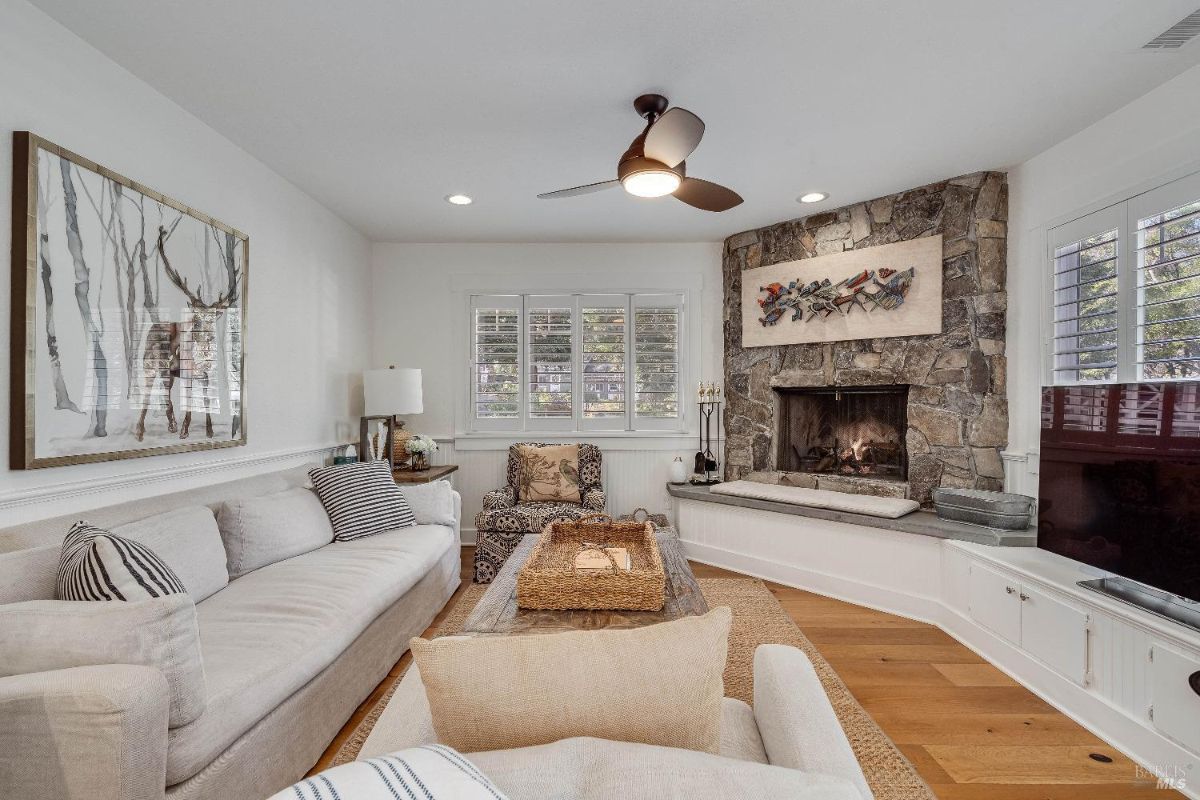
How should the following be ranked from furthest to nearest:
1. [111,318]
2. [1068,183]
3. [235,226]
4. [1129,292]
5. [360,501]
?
[360,501] → [235,226] → [1068,183] → [1129,292] → [111,318]

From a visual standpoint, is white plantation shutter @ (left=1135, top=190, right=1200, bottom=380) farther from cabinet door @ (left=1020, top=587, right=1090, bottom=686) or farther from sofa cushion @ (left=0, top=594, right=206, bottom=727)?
sofa cushion @ (left=0, top=594, right=206, bottom=727)

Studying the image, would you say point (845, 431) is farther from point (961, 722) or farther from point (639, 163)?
point (639, 163)

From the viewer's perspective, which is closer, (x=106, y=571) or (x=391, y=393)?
(x=106, y=571)

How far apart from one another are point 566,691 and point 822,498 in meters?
3.38

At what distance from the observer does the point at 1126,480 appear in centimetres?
216

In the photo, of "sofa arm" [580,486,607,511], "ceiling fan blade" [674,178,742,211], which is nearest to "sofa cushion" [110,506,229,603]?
"sofa arm" [580,486,607,511]

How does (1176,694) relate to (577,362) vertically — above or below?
below

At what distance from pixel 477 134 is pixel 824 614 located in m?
3.27

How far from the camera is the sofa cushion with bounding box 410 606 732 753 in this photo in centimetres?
83

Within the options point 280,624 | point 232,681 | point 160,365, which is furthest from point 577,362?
point 232,681

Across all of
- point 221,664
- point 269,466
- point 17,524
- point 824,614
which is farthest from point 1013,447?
point 17,524

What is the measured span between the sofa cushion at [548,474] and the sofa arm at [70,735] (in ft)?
10.3

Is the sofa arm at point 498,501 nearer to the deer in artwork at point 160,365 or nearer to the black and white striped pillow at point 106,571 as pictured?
the deer in artwork at point 160,365

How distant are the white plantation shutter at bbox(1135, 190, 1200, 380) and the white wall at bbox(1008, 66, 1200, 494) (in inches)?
7.4
